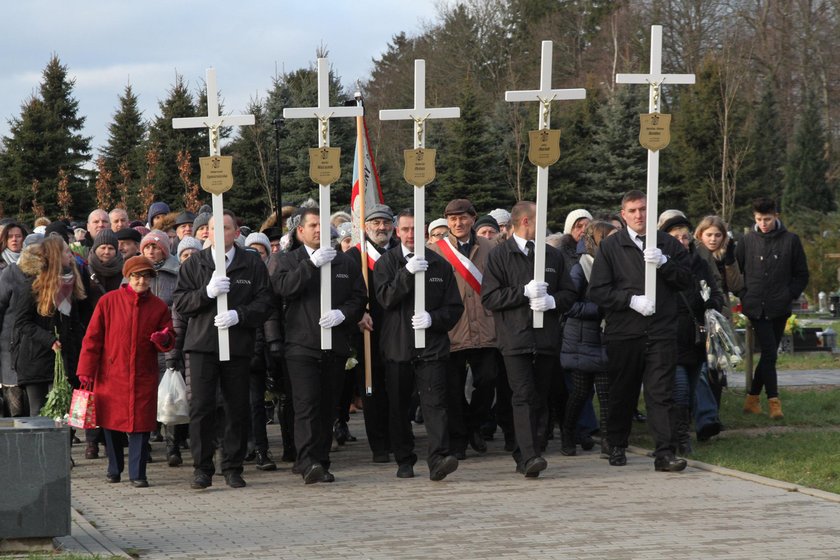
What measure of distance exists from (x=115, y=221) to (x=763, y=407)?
23.1 feet

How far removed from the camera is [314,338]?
1003cm

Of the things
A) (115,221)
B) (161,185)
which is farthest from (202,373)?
(161,185)

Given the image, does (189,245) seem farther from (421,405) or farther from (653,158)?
(653,158)

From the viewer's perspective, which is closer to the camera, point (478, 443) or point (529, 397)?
point (529, 397)

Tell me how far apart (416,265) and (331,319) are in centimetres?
76

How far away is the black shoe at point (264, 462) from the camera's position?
10.8m

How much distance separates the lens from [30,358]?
1056 centimetres

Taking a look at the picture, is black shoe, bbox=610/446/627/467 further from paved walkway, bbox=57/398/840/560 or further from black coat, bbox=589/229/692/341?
black coat, bbox=589/229/692/341

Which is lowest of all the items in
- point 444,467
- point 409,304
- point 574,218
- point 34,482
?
point 444,467

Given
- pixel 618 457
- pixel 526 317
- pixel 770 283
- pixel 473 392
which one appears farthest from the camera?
pixel 770 283

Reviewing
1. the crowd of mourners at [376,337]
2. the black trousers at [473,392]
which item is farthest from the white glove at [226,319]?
the black trousers at [473,392]

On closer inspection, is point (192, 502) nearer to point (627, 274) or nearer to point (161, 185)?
point (627, 274)

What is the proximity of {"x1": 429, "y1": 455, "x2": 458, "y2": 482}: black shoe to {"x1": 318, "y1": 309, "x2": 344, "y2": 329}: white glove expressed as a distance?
1300mm

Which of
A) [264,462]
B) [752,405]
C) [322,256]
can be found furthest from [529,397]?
[752,405]
